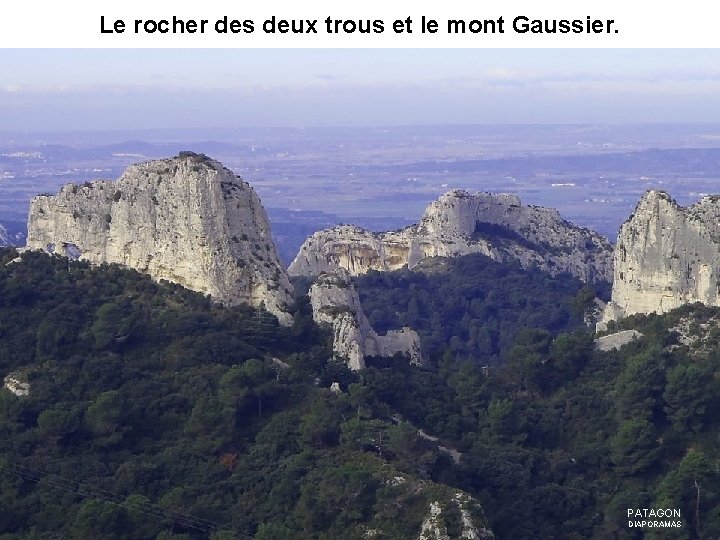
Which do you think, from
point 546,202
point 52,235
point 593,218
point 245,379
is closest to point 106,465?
point 245,379

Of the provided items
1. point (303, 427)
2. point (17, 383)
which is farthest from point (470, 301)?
point (17, 383)

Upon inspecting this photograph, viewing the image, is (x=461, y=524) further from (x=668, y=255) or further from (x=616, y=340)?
(x=668, y=255)

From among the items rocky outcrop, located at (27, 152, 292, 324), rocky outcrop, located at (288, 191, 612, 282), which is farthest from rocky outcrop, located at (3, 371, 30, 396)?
rocky outcrop, located at (288, 191, 612, 282)

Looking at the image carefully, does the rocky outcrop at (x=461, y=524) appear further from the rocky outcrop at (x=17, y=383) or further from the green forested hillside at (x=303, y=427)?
the rocky outcrop at (x=17, y=383)

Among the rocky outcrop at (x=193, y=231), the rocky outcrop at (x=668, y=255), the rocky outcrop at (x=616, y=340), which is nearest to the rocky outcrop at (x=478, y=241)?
the rocky outcrop at (x=668, y=255)

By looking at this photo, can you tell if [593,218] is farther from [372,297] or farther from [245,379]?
[245,379]

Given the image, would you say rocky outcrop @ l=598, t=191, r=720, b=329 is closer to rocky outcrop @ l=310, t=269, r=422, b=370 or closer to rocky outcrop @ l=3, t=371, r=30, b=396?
rocky outcrop @ l=310, t=269, r=422, b=370
